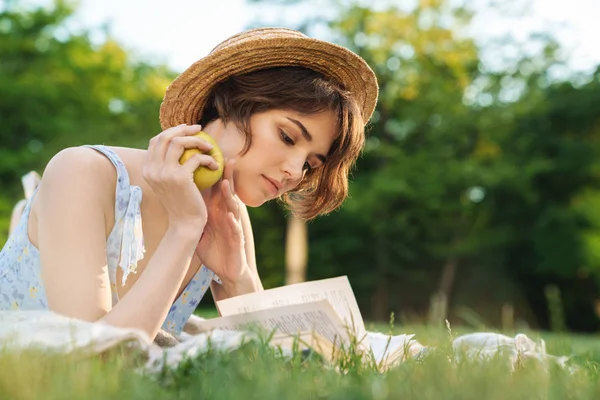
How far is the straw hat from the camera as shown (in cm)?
335

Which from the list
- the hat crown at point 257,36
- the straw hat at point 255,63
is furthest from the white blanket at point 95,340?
the hat crown at point 257,36

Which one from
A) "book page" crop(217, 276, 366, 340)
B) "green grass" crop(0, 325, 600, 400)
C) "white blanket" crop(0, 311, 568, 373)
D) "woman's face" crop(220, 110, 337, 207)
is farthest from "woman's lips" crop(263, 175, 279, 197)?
"green grass" crop(0, 325, 600, 400)

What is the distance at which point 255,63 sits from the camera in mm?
3410

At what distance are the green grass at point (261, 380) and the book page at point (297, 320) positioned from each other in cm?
32

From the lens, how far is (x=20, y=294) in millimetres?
3094

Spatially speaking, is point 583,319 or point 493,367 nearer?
point 493,367

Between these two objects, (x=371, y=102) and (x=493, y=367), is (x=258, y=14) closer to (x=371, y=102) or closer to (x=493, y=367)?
(x=371, y=102)

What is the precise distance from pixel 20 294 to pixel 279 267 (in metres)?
23.4

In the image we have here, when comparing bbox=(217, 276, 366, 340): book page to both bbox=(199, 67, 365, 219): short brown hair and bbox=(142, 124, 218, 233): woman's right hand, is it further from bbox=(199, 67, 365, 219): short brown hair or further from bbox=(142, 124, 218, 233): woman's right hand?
bbox=(199, 67, 365, 219): short brown hair

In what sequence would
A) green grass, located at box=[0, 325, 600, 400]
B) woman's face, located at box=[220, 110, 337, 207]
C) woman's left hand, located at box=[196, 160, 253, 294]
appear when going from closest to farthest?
green grass, located at box=[0, 325, 600, 400]
woman's face, located at box=[220, 110, 337, 207]
woman's left hand, located at box=[196, 160, 253, 294]

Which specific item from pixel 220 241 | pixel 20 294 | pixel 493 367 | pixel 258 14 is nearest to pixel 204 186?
pixel 220 241

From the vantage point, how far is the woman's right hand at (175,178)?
2.83 meters

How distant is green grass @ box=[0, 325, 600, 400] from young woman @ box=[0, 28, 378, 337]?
26.5 inches

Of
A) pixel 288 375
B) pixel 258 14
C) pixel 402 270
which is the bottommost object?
pixel 288 375
